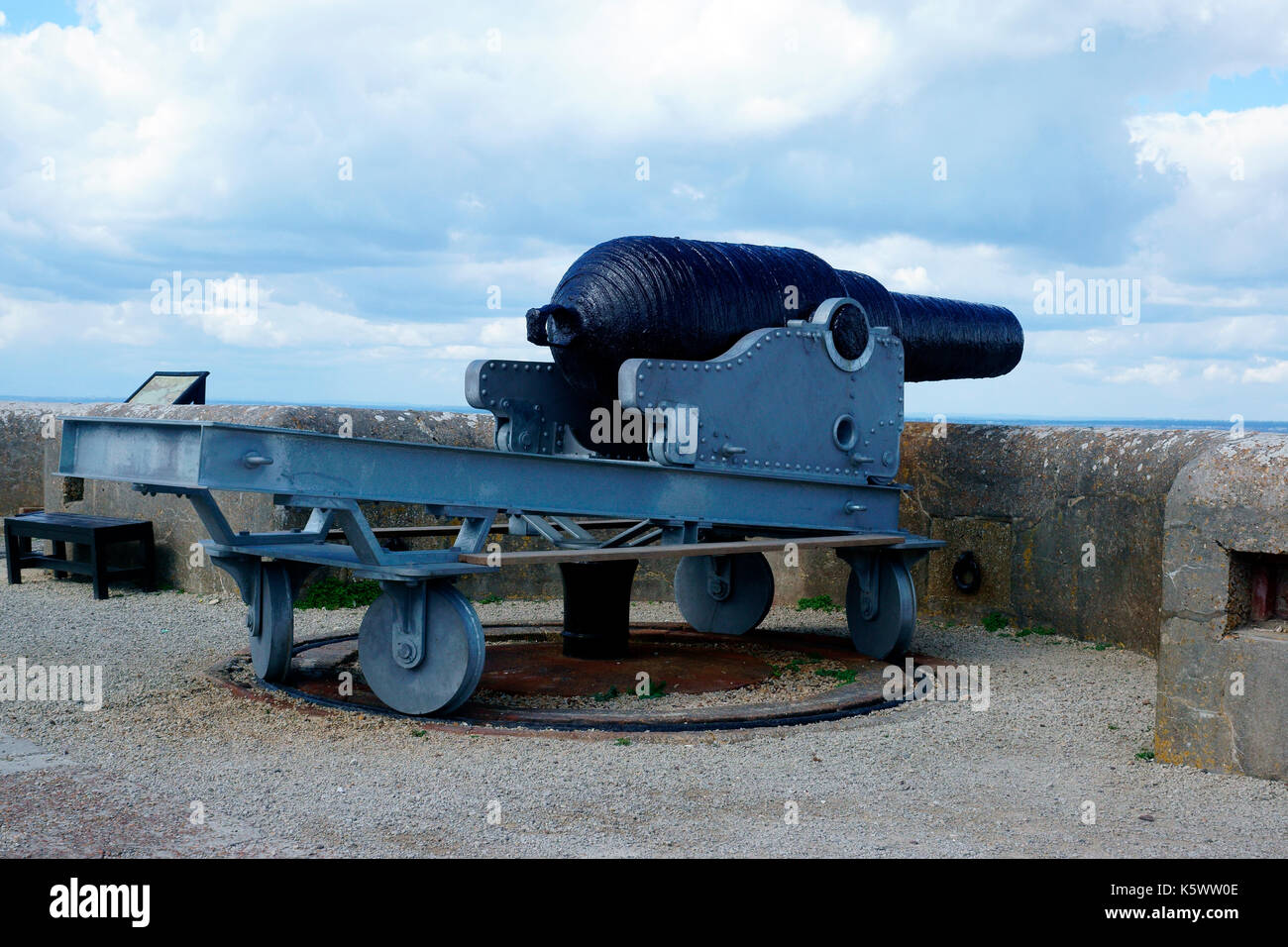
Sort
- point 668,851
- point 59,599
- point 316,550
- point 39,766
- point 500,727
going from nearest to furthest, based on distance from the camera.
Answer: point 668,851, point 39,766, point 500,727, point 316,550, point 59,599

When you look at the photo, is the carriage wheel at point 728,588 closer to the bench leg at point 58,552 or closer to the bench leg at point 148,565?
→ the bench leg at point 148,565

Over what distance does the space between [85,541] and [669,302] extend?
5.16 metres

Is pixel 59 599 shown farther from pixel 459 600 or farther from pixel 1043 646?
pixel 1043 646

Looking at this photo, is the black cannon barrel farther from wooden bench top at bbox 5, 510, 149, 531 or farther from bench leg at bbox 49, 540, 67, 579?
bench leg at bbox 49, 540, 67, 579

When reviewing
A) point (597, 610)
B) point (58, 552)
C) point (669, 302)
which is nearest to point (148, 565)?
point (58, 552)

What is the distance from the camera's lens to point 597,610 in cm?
649

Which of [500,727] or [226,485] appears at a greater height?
[226,485]

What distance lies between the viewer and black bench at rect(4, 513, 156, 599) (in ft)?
29.4

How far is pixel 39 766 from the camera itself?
456 cm

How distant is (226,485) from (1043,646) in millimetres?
4663

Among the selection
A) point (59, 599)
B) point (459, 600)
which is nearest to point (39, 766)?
point (459, 600)

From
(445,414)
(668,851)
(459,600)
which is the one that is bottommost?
(668,851)

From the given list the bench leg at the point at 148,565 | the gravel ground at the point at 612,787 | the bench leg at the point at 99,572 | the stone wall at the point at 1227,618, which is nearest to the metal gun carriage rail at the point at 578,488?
the gravel ground at the point at 612,787

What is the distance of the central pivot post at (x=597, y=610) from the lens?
21.2 feet
